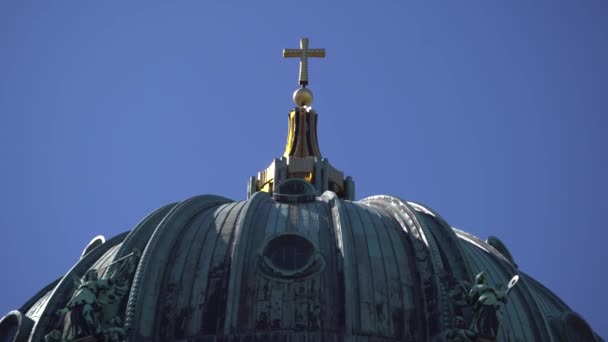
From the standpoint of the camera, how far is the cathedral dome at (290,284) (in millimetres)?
78750

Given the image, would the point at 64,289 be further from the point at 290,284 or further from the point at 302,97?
the point at 302,97

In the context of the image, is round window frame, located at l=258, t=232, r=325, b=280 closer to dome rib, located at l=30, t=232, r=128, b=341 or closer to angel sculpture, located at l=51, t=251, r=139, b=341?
angel sculpture, located at l=51, t=251, r=139, b=341

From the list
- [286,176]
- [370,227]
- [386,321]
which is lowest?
[386,321]

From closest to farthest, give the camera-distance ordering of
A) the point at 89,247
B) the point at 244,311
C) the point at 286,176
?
the point at 244,311, the point at 89,247, the point at 286,176

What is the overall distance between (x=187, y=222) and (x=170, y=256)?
2953mm

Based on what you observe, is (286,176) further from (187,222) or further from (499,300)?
(499,300)

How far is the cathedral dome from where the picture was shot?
78.8m

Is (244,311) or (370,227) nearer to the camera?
(244,311)

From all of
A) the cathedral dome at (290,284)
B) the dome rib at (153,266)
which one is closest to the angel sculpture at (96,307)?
the cathedral dome at (290,284)

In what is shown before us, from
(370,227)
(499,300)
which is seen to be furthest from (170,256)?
(499,300)

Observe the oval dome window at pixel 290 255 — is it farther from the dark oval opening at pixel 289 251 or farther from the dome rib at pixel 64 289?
the dome rib at pixel 64 289

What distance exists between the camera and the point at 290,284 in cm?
7988

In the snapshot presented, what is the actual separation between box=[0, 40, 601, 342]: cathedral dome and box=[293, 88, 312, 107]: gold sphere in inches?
601

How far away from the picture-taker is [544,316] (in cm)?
A: 8419
